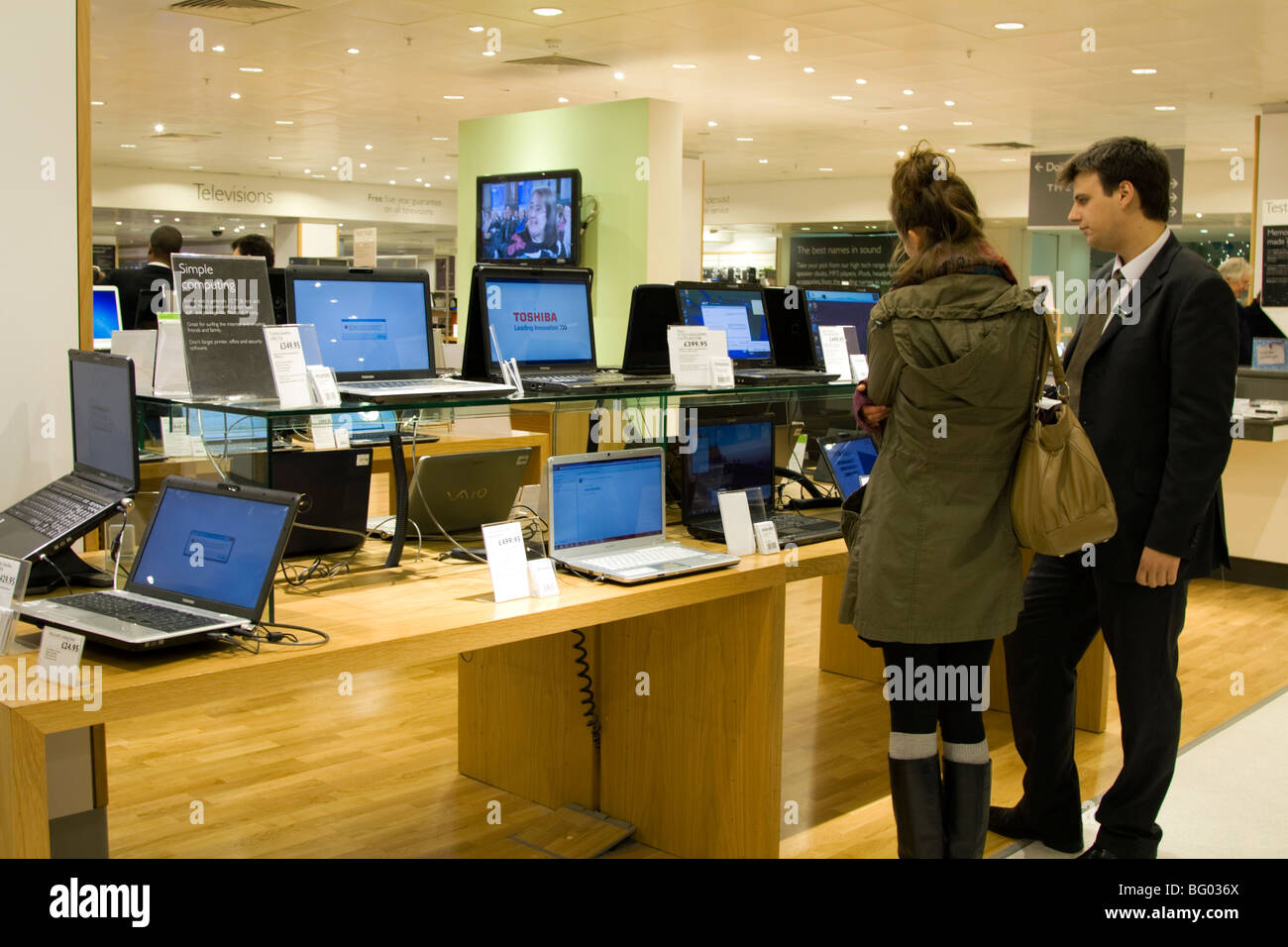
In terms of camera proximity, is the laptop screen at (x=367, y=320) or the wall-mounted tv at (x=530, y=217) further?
the wall-mounted tv at (x=530, y=217)

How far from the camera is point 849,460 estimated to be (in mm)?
3582

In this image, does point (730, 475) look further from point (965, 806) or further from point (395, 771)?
point (395, 771)

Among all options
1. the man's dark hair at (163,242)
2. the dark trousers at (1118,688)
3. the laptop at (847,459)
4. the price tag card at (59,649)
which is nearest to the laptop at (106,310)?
the man's dark hair at (163,242)

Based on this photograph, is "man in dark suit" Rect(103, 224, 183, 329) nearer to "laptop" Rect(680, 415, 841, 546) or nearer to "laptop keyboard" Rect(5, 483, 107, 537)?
"laptop keyboard" Rect(5, 483, 107, 537)

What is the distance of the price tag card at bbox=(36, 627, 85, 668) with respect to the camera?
1858 millimetres

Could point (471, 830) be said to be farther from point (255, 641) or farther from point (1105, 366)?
point (1105, 366)

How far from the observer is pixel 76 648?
186cm

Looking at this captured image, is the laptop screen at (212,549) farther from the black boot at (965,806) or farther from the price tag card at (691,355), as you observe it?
the black boot at (965,806)

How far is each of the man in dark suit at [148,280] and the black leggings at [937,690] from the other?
3337 millimetres

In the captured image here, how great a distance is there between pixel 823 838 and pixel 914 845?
69 cm

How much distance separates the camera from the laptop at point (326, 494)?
2707 millimetres

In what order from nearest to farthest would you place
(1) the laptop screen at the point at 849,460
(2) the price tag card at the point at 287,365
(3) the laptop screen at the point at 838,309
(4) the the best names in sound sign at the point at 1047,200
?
(2) the price tag card at the point at 287,365 → (1) the laptop screen at the point at 849,460 → (3) the laptop screen at the point at 838,309 → (4) the the best names in sound sign at the point at 1047,200

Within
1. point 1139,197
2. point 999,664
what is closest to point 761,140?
point 999,664

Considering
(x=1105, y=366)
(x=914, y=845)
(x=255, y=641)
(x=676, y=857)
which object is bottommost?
(x=676, y=857)
